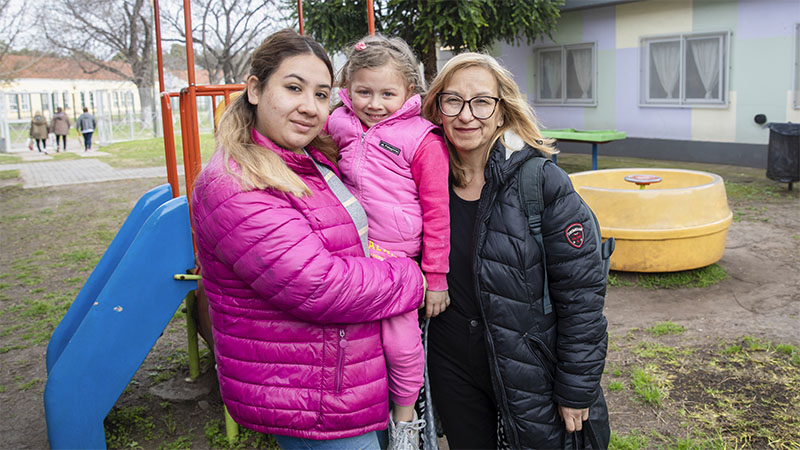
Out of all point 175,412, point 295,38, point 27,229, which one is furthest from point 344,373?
point 27,229

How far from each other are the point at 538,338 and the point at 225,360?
1.01m

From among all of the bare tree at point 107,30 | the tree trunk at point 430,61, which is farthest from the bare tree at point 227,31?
the tree trunk at point 430,61

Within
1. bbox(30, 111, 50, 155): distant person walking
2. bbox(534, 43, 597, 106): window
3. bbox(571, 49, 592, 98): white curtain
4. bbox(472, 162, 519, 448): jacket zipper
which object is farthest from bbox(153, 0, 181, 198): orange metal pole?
bbox(30, 111, 50, 155): distant person walking

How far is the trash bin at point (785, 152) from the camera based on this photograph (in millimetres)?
9828

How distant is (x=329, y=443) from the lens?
1848 mm

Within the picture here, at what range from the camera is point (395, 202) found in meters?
2.20

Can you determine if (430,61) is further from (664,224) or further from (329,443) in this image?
(329,443)

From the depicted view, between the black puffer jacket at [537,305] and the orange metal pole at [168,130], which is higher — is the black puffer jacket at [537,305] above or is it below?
below

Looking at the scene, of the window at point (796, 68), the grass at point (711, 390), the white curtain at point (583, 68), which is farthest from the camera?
the white curtain at point (583, 68)

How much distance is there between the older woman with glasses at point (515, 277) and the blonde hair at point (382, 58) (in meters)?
0.16

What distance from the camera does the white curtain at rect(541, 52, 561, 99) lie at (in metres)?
16.1

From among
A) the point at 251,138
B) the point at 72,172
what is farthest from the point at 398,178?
the point at 72,172

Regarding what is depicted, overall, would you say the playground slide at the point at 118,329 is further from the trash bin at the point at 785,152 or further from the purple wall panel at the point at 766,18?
the purple wall panel at the point at 766,18

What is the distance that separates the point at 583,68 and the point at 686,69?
99.8 inches
